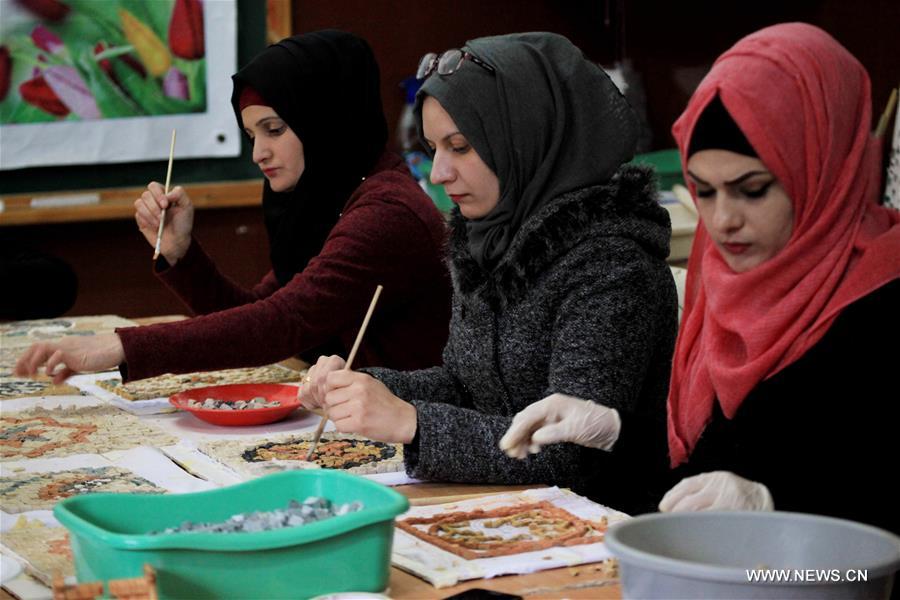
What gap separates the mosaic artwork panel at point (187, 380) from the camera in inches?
90.3

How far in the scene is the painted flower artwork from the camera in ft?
12.8

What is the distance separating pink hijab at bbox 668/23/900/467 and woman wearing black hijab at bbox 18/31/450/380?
3.01ft

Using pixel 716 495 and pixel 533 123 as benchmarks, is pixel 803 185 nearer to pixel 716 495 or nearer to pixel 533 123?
pixel 716 495

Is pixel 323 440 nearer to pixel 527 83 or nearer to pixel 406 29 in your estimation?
pixel 527 83

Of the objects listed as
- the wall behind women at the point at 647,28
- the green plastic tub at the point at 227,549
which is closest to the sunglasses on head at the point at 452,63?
the green plastic tub at the point at 227,549

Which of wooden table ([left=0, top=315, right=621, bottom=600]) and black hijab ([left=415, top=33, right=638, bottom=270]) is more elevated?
black hijab ([left=415, top=33, right=638, bottom=270])

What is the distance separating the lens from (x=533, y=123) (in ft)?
6.20

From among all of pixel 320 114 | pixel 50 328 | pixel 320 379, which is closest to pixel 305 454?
pixel 320 379

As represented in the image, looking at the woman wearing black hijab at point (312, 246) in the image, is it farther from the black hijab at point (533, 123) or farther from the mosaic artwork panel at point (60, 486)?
the black hijab at point (533, 123)

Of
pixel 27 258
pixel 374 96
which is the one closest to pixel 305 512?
pixel 374 96

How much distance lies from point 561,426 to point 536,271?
1.06 ft

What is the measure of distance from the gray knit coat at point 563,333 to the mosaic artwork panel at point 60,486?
1.22 feet

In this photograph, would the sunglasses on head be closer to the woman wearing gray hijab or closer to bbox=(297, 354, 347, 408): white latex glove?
the woman wearing gray hijab

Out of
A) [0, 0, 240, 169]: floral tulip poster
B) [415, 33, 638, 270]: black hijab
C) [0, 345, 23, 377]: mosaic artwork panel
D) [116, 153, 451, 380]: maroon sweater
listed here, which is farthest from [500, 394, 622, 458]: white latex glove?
[0, 0, 240, 169]: floral tulip poster
